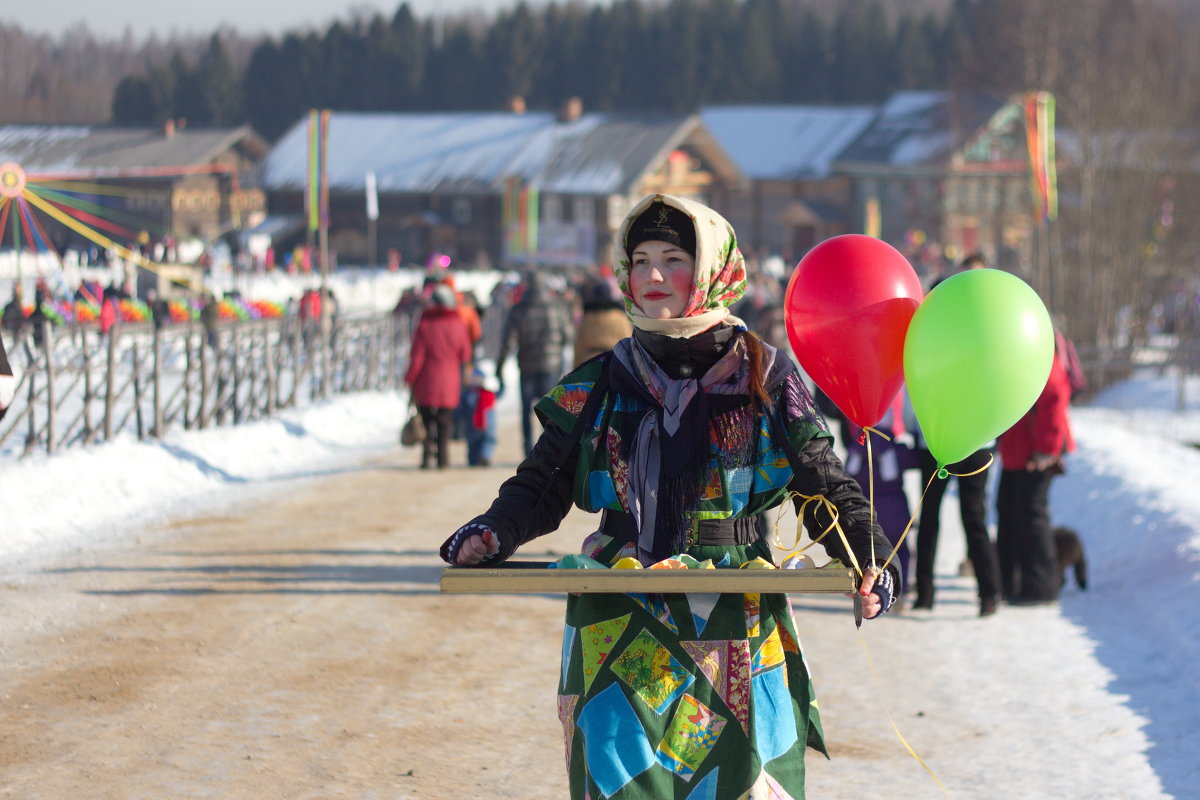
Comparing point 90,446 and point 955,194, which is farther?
point 955,194

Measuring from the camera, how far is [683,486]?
135 inches

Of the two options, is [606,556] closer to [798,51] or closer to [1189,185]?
[1189,185]

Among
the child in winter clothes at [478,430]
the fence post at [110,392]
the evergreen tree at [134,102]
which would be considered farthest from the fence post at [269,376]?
the evergreen tree at [134,102]

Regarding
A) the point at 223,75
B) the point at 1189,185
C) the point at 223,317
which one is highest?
the point at 223,75

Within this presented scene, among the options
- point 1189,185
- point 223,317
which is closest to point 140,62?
point 223,317

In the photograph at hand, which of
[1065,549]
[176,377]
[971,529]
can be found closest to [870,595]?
[971,529]

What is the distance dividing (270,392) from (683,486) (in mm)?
14794

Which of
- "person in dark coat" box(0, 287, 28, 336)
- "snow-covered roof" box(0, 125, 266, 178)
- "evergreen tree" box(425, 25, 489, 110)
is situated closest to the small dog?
"person in dark coat" box(0, 287, 28, 336)

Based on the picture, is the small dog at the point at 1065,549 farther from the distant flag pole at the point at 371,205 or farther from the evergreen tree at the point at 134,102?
the evergreen tree at the point at 134,102

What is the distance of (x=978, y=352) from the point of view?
3.80m

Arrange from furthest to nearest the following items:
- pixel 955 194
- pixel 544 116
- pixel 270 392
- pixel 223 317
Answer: pixel 544 116
pixel 955 194
pixel 223 317
pixel 270 392

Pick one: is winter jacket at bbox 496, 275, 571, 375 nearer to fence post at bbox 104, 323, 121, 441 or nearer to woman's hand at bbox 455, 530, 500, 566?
fence post at bbox 104, 323, 121, 441

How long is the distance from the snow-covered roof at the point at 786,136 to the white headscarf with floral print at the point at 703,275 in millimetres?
72508

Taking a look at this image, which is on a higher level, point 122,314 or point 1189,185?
point 1189,185
